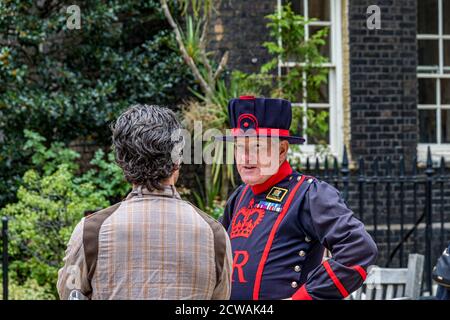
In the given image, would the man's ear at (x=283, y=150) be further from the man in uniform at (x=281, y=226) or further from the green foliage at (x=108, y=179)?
the green foliage at (x=108, y=179)

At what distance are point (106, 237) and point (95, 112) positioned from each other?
6787mm

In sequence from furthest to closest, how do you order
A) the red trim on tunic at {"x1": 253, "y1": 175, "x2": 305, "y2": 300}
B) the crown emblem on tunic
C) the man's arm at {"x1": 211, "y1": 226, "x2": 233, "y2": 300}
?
1. the crown emblem on tunic
2. the red trim on tunic at {"x1": 253, "y1": 175, "x2": 305, "y2": 300}
3. the man's arm at {"x1": 211, "y1": 226, "x2": 233, "y2": 300}

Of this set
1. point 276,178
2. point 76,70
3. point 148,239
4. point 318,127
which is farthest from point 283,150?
point 76,70

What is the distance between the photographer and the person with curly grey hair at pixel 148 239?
2.80 m

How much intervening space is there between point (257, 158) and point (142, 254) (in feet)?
4.05

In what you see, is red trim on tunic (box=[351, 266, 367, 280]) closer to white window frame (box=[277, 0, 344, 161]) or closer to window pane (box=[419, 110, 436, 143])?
white window frame (box=[277, 0, 344, 161])

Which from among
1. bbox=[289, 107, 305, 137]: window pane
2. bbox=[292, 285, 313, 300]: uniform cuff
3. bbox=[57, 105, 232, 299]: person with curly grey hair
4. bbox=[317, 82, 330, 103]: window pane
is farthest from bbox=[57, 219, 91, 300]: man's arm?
bbox=[317, 82, 330, 103]: window pane

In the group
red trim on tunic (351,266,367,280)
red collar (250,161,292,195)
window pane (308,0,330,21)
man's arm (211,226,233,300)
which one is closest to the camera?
man's arm (211,226,233,300)

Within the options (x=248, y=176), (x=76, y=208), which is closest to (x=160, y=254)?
(x=248, y=176)

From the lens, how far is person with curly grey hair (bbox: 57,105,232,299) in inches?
110

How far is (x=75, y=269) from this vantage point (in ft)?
9.32

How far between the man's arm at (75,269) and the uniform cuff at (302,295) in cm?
100

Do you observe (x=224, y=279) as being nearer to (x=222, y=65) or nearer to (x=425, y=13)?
(x=222, y=65)

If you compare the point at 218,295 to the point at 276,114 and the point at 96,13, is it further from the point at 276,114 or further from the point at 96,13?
the point at 96,13
